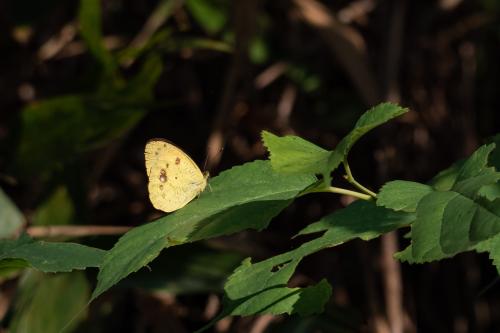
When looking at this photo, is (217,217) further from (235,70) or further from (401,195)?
(235,70)

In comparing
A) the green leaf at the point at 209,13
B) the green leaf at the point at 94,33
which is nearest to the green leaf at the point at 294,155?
the green leaf at the point at 94,33

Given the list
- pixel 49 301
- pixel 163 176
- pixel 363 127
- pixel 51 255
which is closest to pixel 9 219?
pixel 49 301

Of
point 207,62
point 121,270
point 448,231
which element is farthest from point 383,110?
point 207,62

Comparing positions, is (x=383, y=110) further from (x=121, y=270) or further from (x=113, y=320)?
(x=113, y=320)

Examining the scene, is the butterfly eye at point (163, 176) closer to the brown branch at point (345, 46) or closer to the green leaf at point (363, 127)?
the green leaf at point (363, 127)

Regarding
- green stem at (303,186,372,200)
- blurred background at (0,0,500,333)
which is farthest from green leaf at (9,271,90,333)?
green stem at (303,186,372,200)

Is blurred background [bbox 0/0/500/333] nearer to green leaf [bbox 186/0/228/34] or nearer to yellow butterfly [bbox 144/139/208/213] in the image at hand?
green leaf [bbox 186/0/228/34]
